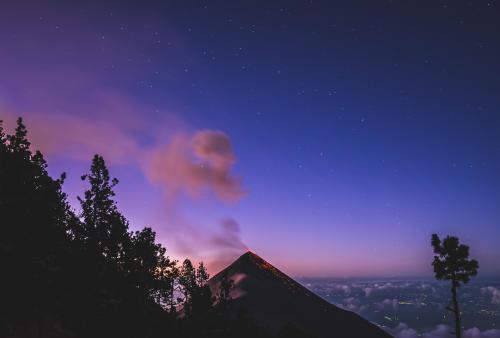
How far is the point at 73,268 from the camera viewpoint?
30312 mm

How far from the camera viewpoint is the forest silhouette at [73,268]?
86.3 feet

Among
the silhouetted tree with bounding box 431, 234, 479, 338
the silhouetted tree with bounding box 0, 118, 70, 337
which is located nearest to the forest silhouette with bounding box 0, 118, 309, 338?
the silhouetted tree with bounding box 0, 118, 70, 337

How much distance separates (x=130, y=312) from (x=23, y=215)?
47.4ft

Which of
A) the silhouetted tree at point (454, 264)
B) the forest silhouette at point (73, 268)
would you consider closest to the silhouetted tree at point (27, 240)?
the forest silhouette at point (73, 268)

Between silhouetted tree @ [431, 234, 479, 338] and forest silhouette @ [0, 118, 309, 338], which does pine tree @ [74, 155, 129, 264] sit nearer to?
forest silhouette @ [0, 118, 309, 338]

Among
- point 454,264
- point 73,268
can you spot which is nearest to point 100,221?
point 73,268

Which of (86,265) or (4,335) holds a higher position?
(86,265)

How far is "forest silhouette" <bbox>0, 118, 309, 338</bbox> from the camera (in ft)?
86.3

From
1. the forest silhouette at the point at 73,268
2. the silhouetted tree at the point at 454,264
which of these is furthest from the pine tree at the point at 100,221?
the silhouetted tree at the point at 454,264

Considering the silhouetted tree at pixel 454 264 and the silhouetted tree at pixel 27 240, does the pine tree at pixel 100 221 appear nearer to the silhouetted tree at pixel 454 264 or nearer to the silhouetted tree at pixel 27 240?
the silhouetted tree at pixel 27 240

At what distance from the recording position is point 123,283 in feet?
121

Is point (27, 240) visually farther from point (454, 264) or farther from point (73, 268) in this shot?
point (454, 264)

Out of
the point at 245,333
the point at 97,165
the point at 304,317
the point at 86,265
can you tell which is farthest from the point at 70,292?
the point at 304,317

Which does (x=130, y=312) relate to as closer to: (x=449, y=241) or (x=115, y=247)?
(x=115, y=247)
